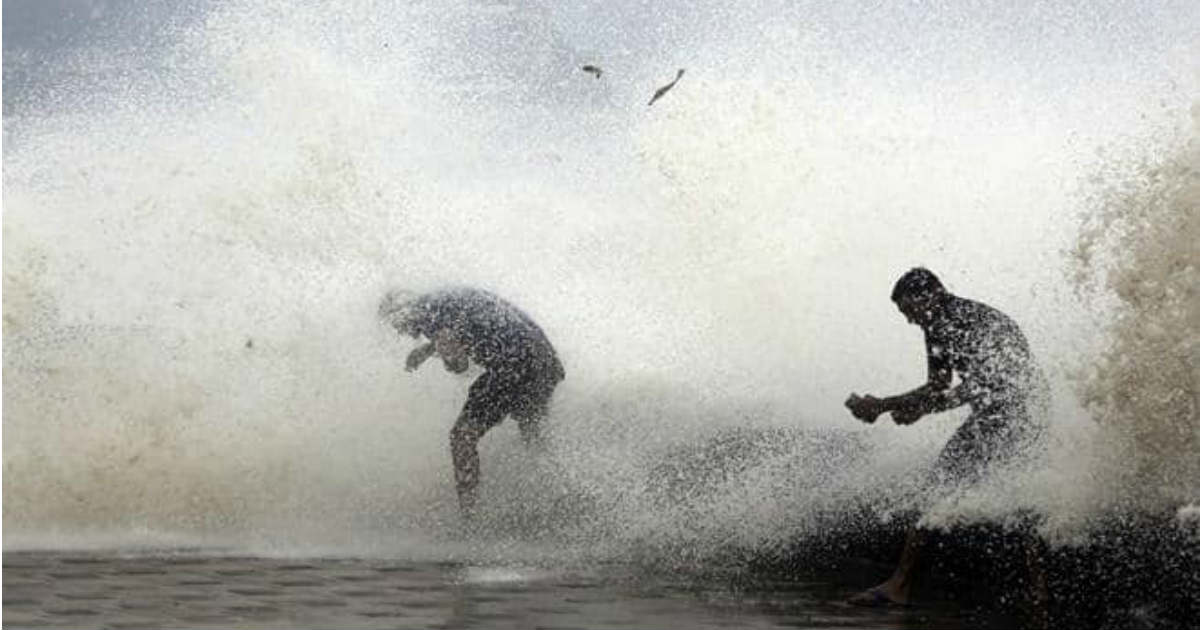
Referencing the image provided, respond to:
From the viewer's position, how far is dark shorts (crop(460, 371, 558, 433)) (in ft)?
42.6

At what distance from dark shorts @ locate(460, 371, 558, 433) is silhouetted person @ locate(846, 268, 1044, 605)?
3.56m

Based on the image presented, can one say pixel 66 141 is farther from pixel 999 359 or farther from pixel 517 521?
pixel 999 359

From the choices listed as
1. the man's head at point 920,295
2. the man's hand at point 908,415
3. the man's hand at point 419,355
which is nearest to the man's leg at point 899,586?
the man's hand at point 908,415

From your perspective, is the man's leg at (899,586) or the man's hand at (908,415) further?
the man's hand at (908,415)

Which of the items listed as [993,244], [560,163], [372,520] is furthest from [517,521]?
[560,163]

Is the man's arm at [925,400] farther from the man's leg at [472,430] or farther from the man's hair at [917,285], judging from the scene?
the man's leg at [472,430]

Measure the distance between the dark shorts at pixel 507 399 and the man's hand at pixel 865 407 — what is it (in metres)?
3.50

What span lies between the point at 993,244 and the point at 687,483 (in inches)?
344

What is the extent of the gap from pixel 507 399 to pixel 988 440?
4115 millimetres

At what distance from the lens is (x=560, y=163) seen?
26844 mm

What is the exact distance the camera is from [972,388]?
9953mm

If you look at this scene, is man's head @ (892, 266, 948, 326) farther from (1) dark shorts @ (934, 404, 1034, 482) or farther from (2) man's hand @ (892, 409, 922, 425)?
(1) dark shorts @ (934, 404, 1034, 482)

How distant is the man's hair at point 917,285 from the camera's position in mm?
10117

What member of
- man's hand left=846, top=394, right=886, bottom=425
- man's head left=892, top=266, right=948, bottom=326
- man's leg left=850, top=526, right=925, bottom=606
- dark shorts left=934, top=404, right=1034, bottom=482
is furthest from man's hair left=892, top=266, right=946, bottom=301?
man's leg left=850, top=526, right=925, bottom=606
